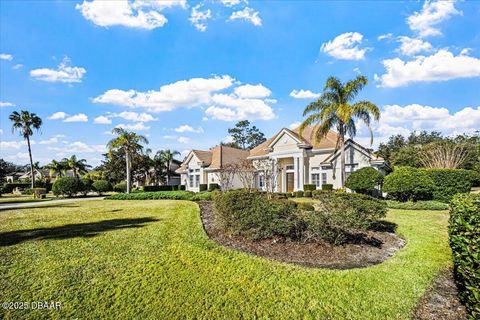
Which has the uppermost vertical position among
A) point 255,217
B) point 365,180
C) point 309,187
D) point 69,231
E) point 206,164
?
point 206,164

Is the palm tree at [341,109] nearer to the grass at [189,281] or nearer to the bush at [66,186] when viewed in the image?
the grass at [189,281]

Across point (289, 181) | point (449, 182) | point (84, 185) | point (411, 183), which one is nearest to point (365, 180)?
point (411, 183)

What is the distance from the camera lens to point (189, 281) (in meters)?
4.82

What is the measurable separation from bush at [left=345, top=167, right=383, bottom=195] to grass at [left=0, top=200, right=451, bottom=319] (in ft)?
36.6

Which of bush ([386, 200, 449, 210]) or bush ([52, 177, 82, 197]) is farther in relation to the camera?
bush ([52, 177, 82, 197])

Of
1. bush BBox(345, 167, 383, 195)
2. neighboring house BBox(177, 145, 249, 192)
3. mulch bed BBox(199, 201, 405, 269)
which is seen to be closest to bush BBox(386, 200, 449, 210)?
bush BBox(345, 167, 383, 195)

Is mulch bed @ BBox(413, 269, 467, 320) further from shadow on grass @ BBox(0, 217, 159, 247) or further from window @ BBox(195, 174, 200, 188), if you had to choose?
window @ BBox(195, 174, 200, 188)

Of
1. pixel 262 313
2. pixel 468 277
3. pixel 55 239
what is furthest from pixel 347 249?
pixel 55 239

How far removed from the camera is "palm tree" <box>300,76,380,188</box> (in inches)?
764

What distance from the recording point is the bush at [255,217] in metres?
6.91

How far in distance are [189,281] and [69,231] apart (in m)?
5.89

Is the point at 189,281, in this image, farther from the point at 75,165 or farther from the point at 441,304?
the point at 75,165

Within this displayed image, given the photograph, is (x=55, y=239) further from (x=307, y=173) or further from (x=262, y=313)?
(x=307, y=173)

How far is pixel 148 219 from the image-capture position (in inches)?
410
